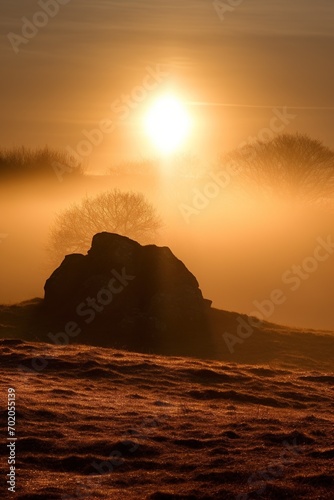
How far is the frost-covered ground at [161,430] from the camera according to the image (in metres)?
15.3

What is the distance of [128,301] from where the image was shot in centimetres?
4016

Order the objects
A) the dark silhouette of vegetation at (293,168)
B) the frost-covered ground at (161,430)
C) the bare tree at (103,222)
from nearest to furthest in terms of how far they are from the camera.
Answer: the frost-covered ground at (161,430)
the bare tree at (103,222)
the dark silhouette of vegetation at (293,168)

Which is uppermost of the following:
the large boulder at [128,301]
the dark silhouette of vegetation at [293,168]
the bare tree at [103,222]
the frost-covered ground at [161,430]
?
the dark silhouette of vegetation at [293,168]

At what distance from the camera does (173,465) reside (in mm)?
16469

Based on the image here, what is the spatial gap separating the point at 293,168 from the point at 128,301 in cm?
5887

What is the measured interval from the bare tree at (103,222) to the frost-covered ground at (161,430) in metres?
48.5

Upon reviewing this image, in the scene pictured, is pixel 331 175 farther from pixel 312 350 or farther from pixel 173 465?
pixel 173 465

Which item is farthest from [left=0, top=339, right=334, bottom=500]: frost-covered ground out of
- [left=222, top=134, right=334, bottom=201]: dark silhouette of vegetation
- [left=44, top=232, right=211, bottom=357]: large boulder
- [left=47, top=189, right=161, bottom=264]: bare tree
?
[left=222, top=134, right=334, bottom=201]: dark silhouette of vegetation

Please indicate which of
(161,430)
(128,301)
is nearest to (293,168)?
(128,301)

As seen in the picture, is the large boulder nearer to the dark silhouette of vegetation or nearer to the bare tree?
the bare tree

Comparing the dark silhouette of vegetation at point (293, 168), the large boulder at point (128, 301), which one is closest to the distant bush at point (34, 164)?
the dark silhouette of vegetation at point (293, 168)

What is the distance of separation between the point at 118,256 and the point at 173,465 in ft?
82.6

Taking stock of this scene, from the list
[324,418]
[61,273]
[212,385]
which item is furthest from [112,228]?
[324,418]

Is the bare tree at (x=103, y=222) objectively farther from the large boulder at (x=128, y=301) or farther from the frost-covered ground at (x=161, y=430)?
the frost-covered ground at (x=161, y=430)
